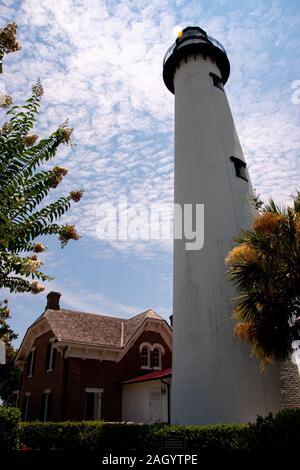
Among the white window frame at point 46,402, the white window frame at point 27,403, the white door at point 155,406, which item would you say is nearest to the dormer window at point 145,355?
the white door at point 155,406

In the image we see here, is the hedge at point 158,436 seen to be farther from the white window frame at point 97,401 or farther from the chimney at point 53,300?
the chimney at point 53,300

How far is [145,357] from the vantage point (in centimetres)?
2506

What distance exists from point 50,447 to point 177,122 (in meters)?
15.7

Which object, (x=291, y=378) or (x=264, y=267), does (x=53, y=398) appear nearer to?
(x=291, y=378)

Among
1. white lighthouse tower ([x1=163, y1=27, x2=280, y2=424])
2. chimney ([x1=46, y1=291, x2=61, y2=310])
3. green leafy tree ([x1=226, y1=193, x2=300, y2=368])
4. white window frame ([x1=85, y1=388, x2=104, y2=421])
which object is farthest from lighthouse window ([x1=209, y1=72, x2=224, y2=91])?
white window frame ([x1=85, y1=388, x2=104, y2=421])

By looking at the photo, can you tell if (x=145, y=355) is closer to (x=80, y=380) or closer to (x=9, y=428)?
(x=80, y=380)

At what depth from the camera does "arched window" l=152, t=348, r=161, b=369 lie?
2519 centimetres

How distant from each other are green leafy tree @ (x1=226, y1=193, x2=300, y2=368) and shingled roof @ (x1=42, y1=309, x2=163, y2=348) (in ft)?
43.4

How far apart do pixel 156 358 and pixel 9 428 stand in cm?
1637

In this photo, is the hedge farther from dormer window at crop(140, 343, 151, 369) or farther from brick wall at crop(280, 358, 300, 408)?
dormer window at crop(140, 343, 151, 369)

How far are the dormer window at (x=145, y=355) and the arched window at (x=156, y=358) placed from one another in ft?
1.31

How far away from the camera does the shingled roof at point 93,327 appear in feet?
75.0

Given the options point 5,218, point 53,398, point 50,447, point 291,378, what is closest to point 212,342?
point 291,378

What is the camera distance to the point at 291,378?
14.4 meters
